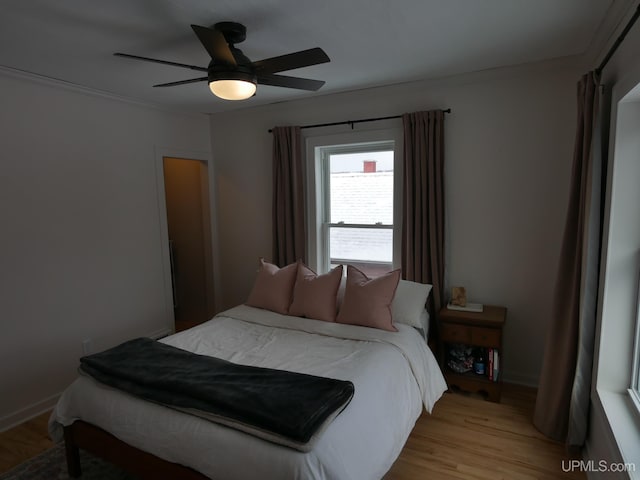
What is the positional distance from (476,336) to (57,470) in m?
2.89

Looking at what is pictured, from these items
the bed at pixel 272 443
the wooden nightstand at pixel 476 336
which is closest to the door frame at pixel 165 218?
the bed at pixel 272 443

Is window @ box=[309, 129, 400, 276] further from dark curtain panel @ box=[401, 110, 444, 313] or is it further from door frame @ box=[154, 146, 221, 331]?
door frame @ box=[154, 146, 221, 331]

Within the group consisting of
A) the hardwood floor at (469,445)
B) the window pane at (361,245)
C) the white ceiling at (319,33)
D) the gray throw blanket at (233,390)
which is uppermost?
the white ceiling at (319,33)

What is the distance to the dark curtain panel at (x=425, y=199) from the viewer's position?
3062mm

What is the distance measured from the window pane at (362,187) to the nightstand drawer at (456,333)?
109cm

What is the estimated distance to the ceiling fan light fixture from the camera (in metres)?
1.94

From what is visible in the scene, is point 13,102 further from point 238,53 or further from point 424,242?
point 424,242

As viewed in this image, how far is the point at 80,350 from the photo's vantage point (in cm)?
315

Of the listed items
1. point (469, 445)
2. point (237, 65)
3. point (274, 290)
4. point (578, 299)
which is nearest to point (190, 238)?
point (274, 290)

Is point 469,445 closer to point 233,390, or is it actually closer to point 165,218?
point 233,390

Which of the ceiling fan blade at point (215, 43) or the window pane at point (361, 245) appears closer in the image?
the ceiling fan blade at point (215, 43)

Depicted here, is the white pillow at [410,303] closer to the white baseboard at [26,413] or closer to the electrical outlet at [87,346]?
the electrical outlet at [87,346]

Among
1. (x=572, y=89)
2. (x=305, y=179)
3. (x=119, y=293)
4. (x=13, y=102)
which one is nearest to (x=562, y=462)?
(x=572, y=89)

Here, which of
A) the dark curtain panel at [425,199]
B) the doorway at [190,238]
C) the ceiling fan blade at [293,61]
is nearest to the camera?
the ceiling fan blade at [293,61]
